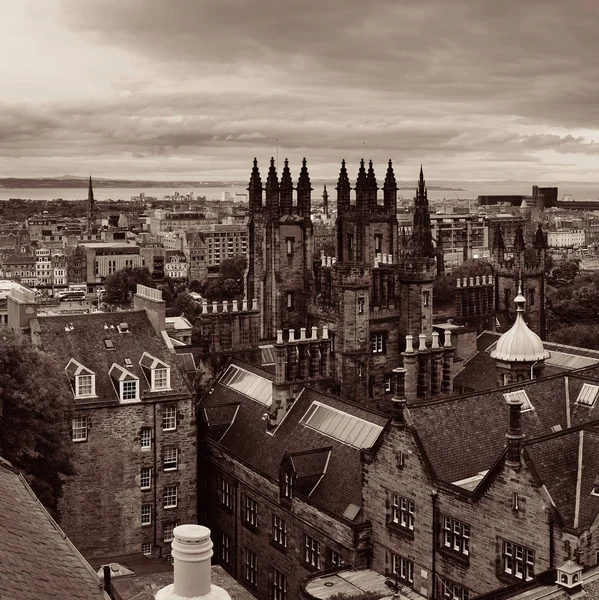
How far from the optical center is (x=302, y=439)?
148ft

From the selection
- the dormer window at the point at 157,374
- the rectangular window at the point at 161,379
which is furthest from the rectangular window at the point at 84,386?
the rectangular window at the point at 161,379

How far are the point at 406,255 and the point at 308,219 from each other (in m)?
9.32

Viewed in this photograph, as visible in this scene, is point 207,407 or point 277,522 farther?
point 207,407

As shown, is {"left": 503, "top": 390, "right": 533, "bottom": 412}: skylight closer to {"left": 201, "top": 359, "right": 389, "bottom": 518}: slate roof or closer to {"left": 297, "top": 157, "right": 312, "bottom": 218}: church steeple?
{"left": 201, "top": 359, "right": 389, "bottom": 518}: slate roof

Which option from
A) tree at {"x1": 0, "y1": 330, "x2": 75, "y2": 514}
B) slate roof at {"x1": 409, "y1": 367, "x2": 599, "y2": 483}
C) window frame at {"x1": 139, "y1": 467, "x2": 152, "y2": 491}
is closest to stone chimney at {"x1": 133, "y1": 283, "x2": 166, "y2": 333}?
window frame at {"x1": 139, "y1": 467, "x2": 152, "y2": 491}

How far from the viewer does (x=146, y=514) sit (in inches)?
1918

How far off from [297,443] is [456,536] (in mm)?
12892

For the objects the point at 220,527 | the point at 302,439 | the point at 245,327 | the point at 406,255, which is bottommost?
the point at 220,527

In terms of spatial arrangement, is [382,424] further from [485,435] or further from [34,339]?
[34,339]

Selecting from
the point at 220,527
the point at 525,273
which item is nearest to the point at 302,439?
the point at 220,527

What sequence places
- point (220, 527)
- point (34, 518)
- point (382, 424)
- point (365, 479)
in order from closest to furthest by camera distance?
point (34, 518) → point (365, 479) → point (382, 424) → point (220, 527)

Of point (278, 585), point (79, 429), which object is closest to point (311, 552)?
point (278, 585)

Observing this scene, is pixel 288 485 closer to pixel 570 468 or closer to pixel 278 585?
pixel 278 585

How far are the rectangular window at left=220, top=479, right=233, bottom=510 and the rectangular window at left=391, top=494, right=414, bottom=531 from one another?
44.5 feet
